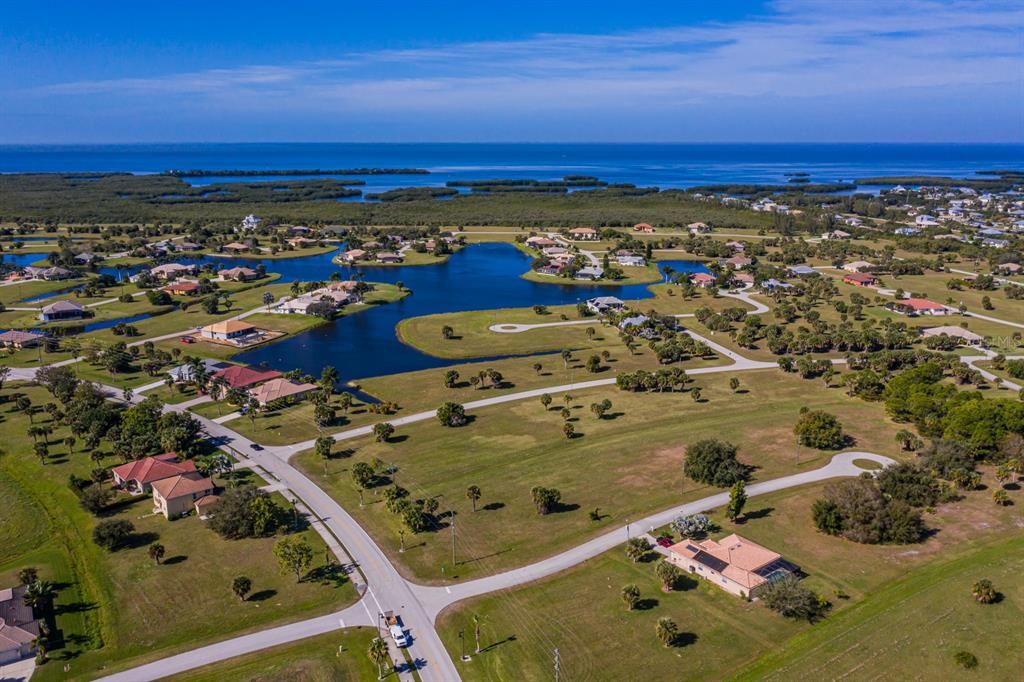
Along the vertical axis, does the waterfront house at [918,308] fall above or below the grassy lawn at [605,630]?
above

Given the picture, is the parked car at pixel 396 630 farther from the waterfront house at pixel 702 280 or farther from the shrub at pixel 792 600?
the waterfront house at pixel 702 280


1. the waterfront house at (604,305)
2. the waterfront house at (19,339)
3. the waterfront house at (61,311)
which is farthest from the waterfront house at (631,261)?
the waterfront house at (19,339)

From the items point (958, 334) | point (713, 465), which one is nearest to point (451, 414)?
point (713, 465)

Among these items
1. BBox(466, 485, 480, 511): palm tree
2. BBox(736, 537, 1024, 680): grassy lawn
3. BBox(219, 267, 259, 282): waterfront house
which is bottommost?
BBox(736, 537, 1024, 680): grassy lawn

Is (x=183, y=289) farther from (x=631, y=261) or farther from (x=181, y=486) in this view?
(x=631, y=261)

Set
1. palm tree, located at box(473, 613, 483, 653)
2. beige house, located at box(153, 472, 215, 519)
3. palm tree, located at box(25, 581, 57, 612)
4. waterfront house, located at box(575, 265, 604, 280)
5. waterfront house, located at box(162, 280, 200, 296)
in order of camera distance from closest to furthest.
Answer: palm tree, located at box(473, 613, 483, 653) → palm tree, located at box(25, 581, 57, 612) → beige house, located at box(153, 472, 215, 519) → waterfront house, located at box(162, 280, 200, 296) → waterfront house, located at box(575, 265, 604, 280)

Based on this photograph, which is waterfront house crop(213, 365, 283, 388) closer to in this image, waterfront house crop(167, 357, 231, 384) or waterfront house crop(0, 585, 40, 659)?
waterfront house crop(167, 357, 231, 384)

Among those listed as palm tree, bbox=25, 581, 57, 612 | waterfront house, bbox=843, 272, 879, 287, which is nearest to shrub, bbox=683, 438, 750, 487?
palm tree, bbox=25, 581, 57, 612
